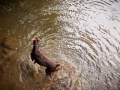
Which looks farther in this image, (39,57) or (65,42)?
(65,42)

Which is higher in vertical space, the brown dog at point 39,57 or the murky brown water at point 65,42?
the brown dog at point 39,57

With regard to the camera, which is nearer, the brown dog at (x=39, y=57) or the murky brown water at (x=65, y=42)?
the brown dog at (x=39, y=57)

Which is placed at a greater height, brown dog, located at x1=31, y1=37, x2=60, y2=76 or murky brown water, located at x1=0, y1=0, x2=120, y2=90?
brown dog, located at x1=31, y1=37, x2=60, y2=76

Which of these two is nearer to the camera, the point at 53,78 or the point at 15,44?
the point at 53,78

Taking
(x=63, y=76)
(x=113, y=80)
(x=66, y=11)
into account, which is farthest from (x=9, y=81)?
(x=66, y=11)

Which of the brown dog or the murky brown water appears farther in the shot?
the murky brown water

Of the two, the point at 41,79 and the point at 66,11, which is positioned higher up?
the point at 66,11

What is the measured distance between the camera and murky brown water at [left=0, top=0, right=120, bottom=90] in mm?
5159

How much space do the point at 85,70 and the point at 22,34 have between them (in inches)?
112

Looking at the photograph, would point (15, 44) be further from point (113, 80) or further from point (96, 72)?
point (113, 80)

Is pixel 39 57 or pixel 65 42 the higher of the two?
pixel 39 57

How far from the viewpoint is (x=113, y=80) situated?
530cm

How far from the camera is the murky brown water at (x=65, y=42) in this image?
516cm

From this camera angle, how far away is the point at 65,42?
244 inches
